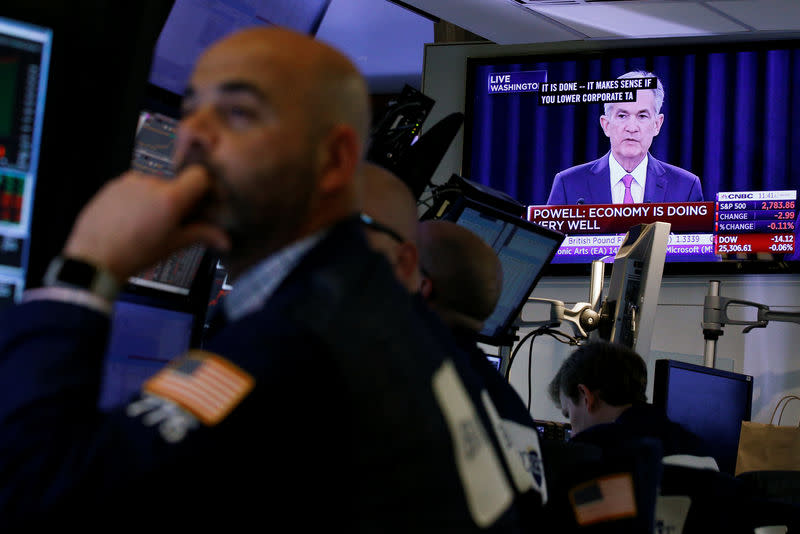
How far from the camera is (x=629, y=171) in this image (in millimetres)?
4688

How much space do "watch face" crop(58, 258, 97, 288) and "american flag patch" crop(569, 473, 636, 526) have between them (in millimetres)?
973

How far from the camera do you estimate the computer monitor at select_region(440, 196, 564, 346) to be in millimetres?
2279

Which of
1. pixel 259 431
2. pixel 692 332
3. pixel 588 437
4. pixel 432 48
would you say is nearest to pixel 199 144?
pixel 259 431

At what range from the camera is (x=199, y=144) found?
32.7 inches

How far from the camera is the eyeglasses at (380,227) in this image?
4.29 ft

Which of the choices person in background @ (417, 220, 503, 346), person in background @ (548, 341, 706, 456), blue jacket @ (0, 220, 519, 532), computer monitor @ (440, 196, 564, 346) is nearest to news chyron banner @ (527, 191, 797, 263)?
person in background @ (548, 341, 706, 456)

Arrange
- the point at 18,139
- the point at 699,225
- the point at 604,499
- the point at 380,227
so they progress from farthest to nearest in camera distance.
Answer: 1. the point at 699,225
2. the point at 604,499
3. the point at 380,227
4. the point at 18,139

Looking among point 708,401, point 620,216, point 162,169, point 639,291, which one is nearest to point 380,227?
point 162,169

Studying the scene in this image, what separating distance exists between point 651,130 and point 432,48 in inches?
53.5

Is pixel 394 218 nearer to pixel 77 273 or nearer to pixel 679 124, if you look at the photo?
pixel 77 273

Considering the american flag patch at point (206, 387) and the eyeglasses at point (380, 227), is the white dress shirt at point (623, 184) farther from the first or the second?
the american flag patch at point (206, 387)

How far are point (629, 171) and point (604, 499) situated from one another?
345 cm

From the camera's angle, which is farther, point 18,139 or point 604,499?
point 604,499

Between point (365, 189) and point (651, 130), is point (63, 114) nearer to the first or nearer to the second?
point (365, 189)
